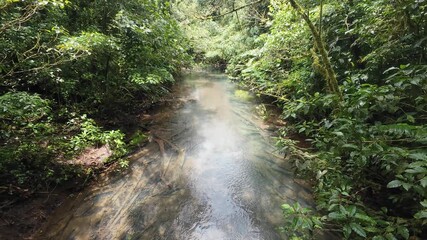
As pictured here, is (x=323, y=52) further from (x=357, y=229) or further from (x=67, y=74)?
(x=67, y=74)

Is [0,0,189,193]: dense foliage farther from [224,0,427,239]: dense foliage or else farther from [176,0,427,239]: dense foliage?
[224,0,427,239]: dense foliage

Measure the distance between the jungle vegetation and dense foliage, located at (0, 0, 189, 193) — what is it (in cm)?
3

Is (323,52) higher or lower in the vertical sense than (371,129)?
higher

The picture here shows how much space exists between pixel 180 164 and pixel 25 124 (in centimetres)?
267

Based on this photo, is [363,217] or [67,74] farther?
[67,74]

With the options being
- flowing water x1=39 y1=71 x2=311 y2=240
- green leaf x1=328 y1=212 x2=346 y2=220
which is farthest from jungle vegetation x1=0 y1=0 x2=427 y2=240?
flowing water x1=39 y1=71 x2=311 y2=240

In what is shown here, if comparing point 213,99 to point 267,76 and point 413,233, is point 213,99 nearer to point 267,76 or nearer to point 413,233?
point 267,76

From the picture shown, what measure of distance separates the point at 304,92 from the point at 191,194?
3086mm

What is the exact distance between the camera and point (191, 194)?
3.96 metres

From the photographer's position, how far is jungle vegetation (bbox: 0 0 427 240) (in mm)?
2295

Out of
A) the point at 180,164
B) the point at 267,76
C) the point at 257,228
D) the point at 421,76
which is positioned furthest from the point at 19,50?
the point at 267,76

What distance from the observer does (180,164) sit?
4.86 m

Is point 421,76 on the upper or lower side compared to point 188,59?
lower

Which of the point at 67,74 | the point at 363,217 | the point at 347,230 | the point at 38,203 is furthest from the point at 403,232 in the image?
the point at 67,74
